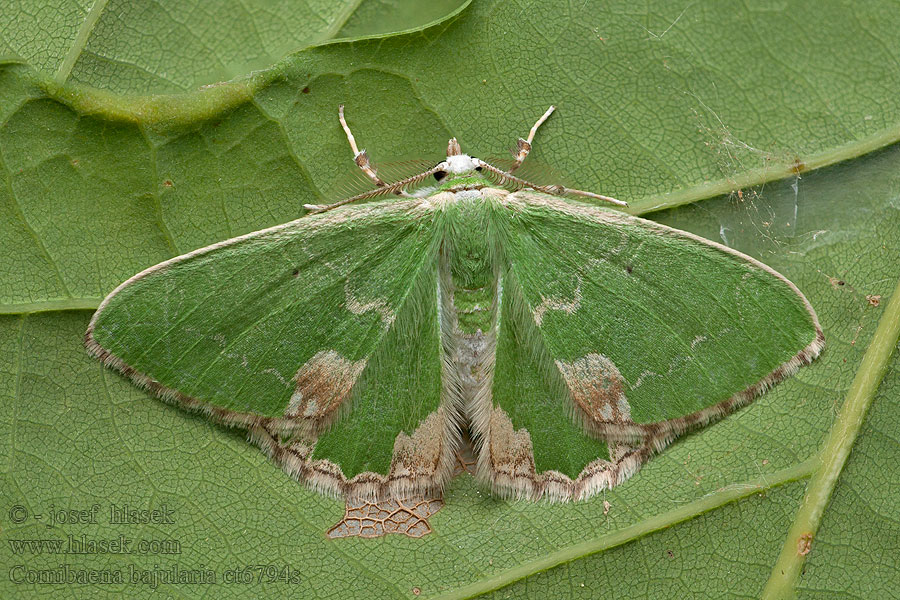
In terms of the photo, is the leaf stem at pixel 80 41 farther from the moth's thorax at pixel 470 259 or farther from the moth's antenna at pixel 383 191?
the moth's thorax at pixel 470 259

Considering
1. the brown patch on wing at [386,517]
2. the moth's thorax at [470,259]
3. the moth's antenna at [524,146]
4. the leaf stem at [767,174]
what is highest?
the moth's antenna at [524,146]

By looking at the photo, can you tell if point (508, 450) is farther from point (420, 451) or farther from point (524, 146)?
point (524, 146)

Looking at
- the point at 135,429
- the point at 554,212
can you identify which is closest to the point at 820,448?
the point at 554,212

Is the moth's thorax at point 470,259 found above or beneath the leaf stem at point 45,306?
beneath

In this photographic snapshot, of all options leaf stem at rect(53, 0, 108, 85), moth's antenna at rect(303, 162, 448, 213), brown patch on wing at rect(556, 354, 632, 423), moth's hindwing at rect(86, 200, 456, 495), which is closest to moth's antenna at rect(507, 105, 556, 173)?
moth's antenna at rect(303, 162, 448, 213)

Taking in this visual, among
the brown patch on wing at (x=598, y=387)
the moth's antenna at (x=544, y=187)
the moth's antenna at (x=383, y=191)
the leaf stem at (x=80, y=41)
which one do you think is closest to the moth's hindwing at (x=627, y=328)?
the brown patch on wing at (x=598, y=387)

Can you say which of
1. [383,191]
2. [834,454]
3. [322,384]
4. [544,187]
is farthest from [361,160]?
[834,454]

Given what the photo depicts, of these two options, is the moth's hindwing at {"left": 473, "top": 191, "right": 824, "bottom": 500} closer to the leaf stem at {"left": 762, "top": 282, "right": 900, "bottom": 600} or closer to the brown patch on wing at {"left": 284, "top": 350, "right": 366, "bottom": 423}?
the leaf stem at {"left": 762, "top": 282, "right": 900, "bottom": 600}
